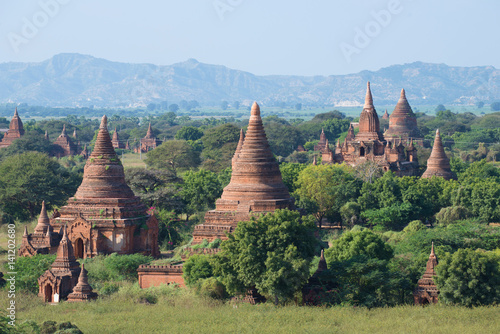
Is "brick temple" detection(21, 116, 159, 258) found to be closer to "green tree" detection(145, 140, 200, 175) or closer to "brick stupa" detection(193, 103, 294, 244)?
"brick stupa" detection(193, 103, 294, 244)

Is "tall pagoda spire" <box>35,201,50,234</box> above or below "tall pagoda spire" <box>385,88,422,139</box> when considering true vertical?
below

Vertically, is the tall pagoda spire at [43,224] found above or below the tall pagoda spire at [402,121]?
below

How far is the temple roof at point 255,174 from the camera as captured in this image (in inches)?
1746

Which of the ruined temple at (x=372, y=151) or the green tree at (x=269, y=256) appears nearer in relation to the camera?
the green tree at (x=269, y=256)

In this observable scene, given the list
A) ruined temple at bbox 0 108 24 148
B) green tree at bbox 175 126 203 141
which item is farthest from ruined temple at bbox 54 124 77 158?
green tree at bbox 175 126 203 141

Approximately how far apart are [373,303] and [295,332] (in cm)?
495

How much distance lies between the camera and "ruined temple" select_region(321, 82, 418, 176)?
72625 mm

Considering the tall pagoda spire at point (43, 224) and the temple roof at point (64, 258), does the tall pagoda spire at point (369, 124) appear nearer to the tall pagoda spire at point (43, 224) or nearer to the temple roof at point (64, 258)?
the tall pagoda spire at point (43, 224)

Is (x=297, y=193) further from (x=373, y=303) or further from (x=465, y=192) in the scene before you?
(x=373, y=303)

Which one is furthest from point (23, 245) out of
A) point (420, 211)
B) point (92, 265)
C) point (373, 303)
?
point (420, 211)

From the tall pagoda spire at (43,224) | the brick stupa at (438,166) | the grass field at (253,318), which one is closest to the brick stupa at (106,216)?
the tall pagoda spire at (43,224)

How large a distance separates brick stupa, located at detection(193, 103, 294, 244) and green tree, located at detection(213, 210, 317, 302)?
5.10m

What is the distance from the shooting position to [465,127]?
145 m

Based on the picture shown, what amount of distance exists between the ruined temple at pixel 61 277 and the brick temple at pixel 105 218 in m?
4.99
